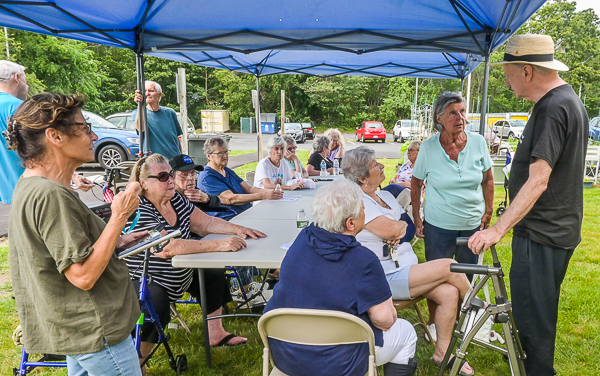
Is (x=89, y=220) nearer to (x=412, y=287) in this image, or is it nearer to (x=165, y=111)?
(x=412, y=287)

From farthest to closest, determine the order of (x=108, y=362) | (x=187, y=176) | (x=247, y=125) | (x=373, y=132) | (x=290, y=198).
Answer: (x=247, y=125), (x=373, y=132), (x=290, y=198), (x=187, y=176), (x=108, y=362)

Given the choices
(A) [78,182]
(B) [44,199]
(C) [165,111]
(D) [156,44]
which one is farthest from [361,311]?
(C) [165,111]

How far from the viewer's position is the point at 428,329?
298 centimetres

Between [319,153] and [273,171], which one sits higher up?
[319,153]

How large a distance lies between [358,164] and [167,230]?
4.38 feet

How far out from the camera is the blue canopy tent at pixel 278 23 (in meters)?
3.40

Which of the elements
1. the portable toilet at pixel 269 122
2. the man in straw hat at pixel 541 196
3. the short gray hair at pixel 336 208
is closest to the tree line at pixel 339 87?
the portable toilet at pixel 269 122

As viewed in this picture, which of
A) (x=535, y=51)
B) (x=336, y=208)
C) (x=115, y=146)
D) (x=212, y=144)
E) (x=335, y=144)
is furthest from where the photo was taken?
(x=115, y=146)

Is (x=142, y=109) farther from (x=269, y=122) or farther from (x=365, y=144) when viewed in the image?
(x=269, y=122)

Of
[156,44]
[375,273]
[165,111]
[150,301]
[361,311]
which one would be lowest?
[150,301]

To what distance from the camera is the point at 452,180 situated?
290 cm

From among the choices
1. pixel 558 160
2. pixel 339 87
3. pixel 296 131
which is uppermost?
pixel 339 87

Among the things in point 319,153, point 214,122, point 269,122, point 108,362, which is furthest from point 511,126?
point 108,362

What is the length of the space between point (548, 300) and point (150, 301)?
2182 millimetres
